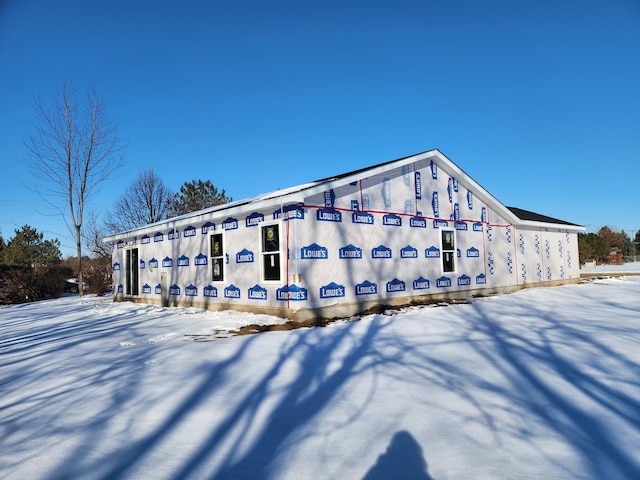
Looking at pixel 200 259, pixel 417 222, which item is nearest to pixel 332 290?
pixel 417 222

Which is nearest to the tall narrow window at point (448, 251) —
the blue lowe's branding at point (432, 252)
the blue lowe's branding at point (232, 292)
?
the blue lowe's branding at point (432, 252)

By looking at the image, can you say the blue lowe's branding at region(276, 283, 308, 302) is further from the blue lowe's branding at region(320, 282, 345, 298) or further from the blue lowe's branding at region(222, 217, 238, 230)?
the blue lowe's branding at region(222, 217, 238, 230)

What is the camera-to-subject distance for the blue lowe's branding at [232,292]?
11.6m

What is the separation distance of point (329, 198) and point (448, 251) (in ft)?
18.5

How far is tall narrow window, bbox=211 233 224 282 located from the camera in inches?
487

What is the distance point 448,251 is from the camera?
14.2m

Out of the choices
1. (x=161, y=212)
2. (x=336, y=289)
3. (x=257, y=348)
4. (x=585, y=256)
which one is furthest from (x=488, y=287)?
(x=585, y=256)

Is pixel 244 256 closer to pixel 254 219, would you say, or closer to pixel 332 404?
pixel 254 219

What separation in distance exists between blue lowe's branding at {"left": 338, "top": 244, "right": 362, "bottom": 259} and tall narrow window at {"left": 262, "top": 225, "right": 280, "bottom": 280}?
66.0 inches

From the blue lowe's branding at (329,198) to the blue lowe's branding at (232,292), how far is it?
3547 millimetres

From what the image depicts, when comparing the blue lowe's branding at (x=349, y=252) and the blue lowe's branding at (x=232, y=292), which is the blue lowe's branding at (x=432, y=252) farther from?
the blue lowe's branding at (x=232, y=292)

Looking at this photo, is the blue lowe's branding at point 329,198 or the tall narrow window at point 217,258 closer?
the blue lowe's branding at point 329,198

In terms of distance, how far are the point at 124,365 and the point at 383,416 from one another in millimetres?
4108

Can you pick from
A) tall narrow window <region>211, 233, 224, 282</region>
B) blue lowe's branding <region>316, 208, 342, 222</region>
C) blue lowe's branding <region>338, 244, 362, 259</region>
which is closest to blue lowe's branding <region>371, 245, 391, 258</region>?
blue lowe's branding <region>338, 244, 362, 259</region>
